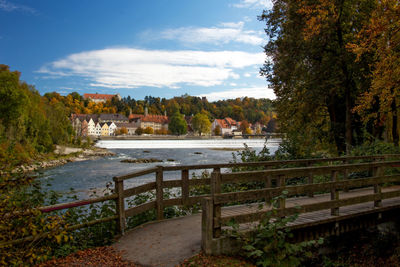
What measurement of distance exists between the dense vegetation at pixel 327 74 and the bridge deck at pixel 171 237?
677 cm

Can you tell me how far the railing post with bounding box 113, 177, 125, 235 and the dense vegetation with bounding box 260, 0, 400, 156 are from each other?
8561mm

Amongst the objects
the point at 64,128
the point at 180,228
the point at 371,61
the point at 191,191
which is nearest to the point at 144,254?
the point at 180,228

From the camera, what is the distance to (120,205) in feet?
20.6

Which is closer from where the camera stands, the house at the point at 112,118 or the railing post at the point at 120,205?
the railing post at the point at 120,205

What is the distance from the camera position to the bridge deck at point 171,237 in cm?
524

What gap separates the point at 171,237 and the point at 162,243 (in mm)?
304

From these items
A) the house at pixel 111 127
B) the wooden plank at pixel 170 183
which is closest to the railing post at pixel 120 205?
the wooden plank at pixel 170 183

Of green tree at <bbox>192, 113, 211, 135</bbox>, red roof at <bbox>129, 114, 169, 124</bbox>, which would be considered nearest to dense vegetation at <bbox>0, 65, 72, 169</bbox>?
green tree at <bbox>192, 113, 211, 135</bbox>

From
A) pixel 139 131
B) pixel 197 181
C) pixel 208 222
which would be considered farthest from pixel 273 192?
pixel 139 131

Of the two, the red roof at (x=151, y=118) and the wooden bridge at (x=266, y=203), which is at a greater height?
the red roof at (x=151, y=118)

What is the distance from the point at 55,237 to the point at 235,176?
9.55ft

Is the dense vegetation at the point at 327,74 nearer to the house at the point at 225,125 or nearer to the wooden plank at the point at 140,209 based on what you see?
the wooden plank at the point at 140,209

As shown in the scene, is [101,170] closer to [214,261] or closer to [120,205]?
[120,205]

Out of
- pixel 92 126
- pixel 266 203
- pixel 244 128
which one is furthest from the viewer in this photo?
pixel 244 128
